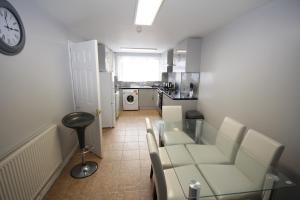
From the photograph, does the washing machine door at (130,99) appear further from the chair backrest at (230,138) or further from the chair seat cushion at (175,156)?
the chair backrest at (230,138)

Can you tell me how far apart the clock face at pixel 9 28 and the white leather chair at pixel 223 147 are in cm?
226

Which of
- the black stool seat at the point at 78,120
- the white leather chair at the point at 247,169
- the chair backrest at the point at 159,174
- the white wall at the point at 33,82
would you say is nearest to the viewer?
the chair backrest at the point at 159,174

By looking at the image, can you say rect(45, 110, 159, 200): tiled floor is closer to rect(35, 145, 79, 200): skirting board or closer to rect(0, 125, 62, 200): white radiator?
rect(35, 145, 79, 200): skirting board

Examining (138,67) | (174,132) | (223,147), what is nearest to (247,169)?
(223,147)

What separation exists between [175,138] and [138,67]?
4.74m

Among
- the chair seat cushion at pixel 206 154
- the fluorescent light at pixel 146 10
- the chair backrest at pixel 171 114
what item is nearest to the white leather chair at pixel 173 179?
the chair seat cushion at pixel 206 154

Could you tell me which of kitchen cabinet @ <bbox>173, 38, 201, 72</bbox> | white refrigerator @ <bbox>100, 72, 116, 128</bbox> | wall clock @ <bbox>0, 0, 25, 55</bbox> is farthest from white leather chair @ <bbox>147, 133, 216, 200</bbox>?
white refrigerator @ <bbox>100, 72, 116, 128</bbox>

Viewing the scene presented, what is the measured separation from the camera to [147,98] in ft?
19.7

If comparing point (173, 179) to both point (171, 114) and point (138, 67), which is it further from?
point (138, 67)

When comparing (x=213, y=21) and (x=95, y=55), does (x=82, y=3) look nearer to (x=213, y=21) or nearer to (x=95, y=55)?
(x=95, y=55)

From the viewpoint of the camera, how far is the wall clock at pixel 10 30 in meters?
1.26

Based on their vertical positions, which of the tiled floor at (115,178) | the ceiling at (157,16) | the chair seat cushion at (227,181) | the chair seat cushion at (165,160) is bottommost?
the tiled floor at (115,178)

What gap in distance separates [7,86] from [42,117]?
0.63m

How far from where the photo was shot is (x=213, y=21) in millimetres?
2279
